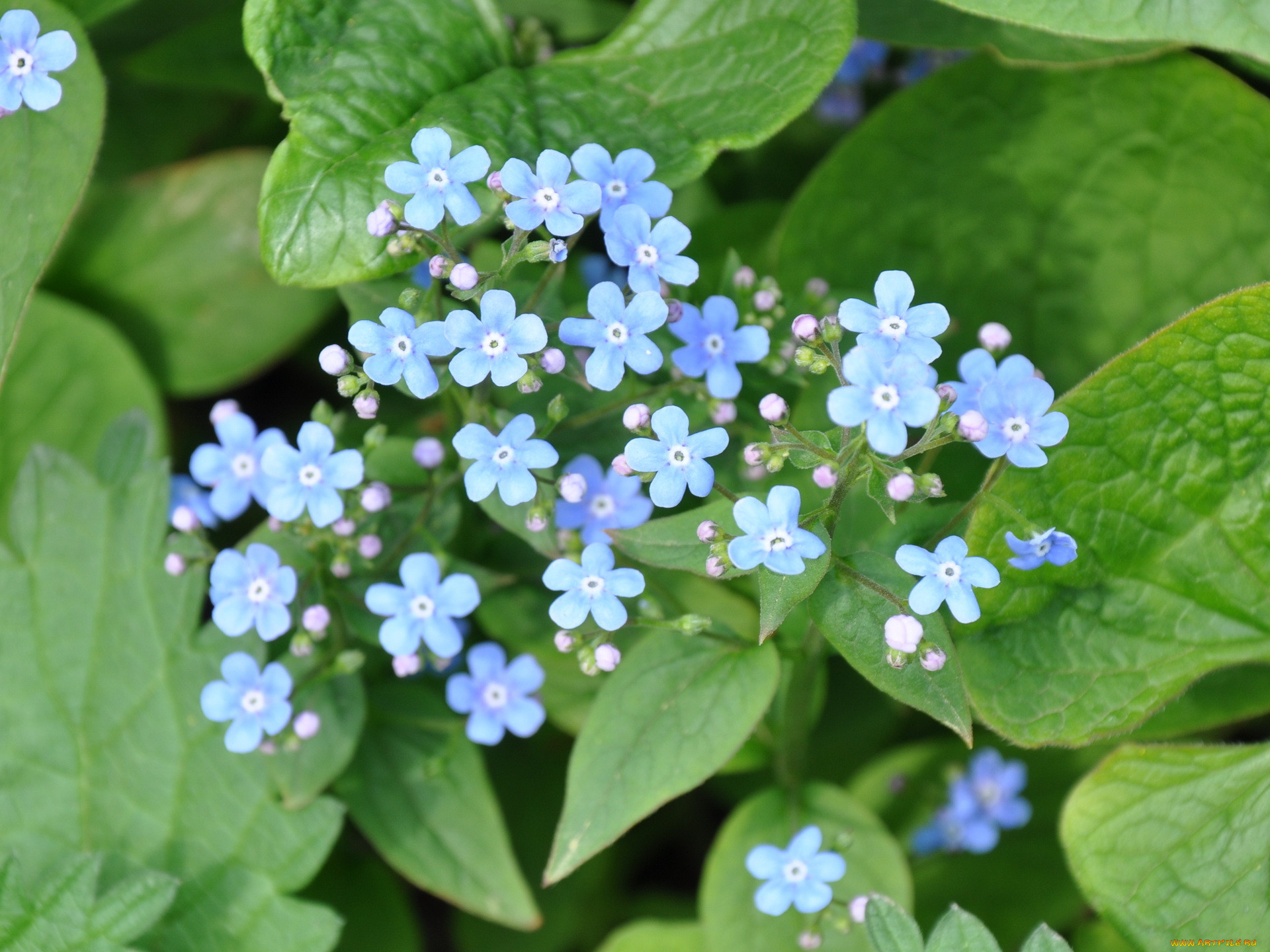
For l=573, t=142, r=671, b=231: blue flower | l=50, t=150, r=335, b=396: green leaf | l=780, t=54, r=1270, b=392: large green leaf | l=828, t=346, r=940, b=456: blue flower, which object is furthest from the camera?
l=50, t=150, r=335, b=396: green leaf

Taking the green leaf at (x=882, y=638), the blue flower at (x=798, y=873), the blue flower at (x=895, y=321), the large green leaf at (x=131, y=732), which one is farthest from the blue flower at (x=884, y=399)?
the large green leaf at (x=131, y=732)

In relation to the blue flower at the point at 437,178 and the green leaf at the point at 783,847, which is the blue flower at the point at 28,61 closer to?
the blue flower at the point at 437,178

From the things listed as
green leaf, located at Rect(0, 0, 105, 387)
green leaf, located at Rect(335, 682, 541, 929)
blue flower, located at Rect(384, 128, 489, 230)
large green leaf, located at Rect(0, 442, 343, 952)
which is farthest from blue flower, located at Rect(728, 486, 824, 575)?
green leaf, located at Rect(0, 0, 105, 387)

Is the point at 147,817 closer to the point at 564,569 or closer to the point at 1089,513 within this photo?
the point at 564,569

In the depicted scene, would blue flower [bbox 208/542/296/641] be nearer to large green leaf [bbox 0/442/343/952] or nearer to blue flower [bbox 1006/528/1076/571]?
large green leaf [bbox 0/442/343/952]

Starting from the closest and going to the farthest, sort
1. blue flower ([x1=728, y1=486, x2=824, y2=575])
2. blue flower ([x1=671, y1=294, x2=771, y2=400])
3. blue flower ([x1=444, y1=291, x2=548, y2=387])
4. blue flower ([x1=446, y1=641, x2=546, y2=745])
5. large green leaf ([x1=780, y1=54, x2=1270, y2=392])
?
1. blue flower ([x1=728, y1=486, x2=824, y2=575])
2. blue flower ([x1=444, y1=291, x2=548, y2=387])
3. blue flower ([x1=671, y1=294, x2=771, y2=400])
4. blue flower ([x1=446, y1=641, x2=546, y2=745])
5. large green leaf ([x1=780, y1=54, x2=1270, y2=392])

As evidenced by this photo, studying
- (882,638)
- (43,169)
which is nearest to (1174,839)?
(882,638)
